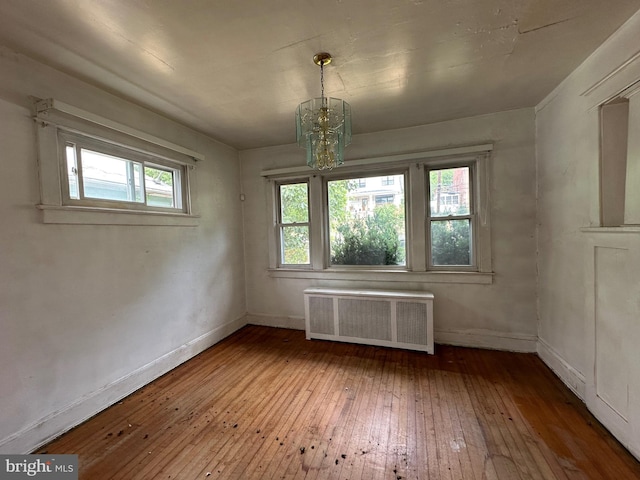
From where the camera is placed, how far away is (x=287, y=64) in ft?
6.22

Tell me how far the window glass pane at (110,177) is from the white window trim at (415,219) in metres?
1.62

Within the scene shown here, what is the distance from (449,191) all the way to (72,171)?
3.63m

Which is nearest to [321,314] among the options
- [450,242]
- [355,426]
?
[355,426]

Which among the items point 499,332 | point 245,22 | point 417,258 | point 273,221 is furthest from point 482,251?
point 245,22

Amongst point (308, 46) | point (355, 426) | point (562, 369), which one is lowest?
point (355, 426)

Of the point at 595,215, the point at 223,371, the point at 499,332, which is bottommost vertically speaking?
the point at 223,371

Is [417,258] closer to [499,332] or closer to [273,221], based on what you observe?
[499,332]

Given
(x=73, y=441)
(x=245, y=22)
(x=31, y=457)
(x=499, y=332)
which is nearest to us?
(x=245, y=22)

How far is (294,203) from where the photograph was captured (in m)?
3.82

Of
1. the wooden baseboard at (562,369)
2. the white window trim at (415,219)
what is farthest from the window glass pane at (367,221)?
the wooden baseboard at (562,369)

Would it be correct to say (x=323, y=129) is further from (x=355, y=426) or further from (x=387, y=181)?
(x=355, y=426)

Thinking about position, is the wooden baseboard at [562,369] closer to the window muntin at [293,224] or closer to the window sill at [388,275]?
the window sill at [388,275]

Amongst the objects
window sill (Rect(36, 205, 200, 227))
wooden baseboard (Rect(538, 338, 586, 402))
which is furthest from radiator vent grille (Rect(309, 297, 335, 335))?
wooden baseboard (Rect(538, 338, 586, 402))

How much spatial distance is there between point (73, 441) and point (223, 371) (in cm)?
113
